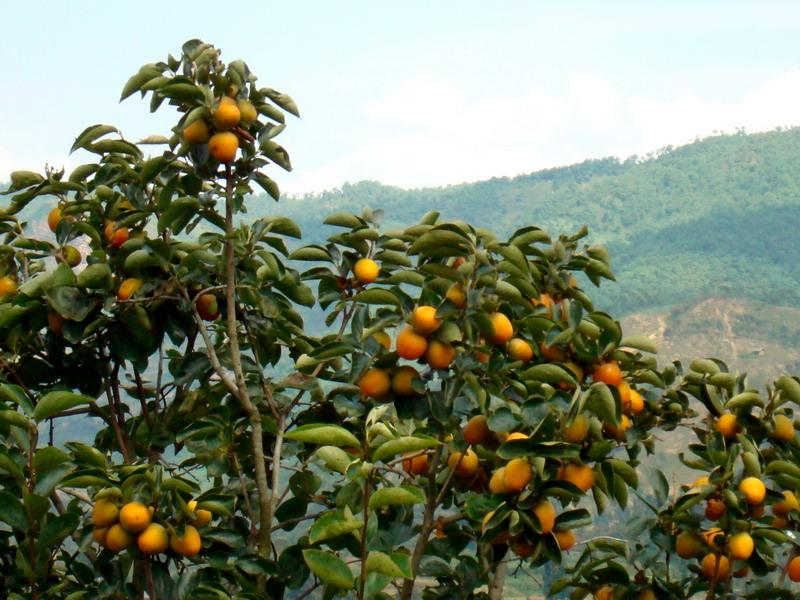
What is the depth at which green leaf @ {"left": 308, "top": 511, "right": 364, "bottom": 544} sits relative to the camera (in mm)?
2381

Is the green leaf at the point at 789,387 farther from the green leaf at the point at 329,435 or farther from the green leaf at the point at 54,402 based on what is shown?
the green leaf at the point at 54,402

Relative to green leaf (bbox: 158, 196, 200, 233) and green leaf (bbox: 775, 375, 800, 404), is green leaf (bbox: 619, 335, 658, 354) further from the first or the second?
green leaf (bbox: 158, 196, 200, 233)

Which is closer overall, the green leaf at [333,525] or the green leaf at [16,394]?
the green leaf at [333,525]

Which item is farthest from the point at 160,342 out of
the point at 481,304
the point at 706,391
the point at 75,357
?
the point at 706,391

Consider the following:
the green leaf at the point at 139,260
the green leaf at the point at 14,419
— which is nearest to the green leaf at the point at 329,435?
the green leaf at the point at 14,419

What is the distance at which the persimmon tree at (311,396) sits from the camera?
2.98 meters

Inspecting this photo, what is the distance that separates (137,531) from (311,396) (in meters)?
1.04

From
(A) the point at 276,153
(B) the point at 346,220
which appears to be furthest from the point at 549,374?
(A) the point at 276,153

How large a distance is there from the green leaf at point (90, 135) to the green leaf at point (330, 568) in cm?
196

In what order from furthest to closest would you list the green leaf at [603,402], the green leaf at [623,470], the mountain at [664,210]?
the mountain at [664,210] → the green leaf at [623,470] → the green leaf at [603,402]

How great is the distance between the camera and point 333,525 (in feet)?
7.86

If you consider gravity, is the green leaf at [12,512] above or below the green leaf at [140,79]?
below

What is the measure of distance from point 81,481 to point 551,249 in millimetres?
1568

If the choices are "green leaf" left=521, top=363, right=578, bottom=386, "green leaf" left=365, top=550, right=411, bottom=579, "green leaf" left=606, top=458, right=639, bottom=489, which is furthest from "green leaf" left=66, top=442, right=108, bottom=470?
"green leaf" left=606, top=458, right=639, bottom=489
